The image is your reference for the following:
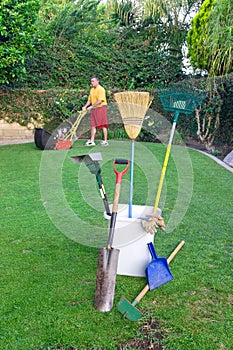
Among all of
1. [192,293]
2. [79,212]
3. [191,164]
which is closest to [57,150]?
[191,164]

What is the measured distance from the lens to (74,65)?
440 inches

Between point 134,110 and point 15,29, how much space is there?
6.31 meters

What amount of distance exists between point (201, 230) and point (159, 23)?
10.7 m

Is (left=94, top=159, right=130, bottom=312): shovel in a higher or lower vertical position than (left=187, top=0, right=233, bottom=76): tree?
lower

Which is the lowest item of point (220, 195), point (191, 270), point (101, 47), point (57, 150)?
point (57, 150)

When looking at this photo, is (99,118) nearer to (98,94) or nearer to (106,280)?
(98,94)

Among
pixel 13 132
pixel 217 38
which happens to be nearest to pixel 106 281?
pixel 217 38

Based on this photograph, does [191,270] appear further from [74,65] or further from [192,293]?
[74,65]

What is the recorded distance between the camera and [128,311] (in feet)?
5.99

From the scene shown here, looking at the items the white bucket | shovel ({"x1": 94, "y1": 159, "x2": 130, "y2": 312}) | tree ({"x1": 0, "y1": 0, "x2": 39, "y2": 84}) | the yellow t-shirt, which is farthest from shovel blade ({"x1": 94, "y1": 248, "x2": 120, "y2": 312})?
tree ({"x1": 0, "y1": 0, "x2": 39, "y2": 84})

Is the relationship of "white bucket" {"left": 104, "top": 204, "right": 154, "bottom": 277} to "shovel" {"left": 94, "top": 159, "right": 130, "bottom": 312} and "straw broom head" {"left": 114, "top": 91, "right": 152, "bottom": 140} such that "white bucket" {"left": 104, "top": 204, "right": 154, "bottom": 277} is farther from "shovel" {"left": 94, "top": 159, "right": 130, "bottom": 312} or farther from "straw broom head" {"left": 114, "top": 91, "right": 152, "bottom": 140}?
"straw broom head" {"left": 114, "top": 91, "right": 152, "bottom": 140}

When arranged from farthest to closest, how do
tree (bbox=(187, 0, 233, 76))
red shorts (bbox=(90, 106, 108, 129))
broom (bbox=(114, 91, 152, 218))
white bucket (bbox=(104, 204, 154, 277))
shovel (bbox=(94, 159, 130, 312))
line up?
red shorts (bbox=(90, 106, 108, 129))
tree (bbox=(187, 0, 233, 76))
broom (bbox=(114, 91, 152, 218))
white bucket (bbox=(104, 204, 154, 277))
shovel (bbox=(94, 159, 130, 312))

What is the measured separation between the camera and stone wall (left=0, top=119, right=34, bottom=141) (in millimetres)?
9484

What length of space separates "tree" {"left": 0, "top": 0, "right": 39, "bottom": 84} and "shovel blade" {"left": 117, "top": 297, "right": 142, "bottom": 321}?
6.96 meters
